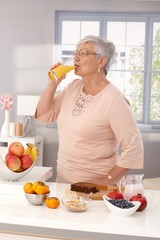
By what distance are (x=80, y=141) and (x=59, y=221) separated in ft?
2.08

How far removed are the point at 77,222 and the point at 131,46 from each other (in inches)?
175

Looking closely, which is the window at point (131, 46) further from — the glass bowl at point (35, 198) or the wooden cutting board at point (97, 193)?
the glass bowl at point (35, 198)

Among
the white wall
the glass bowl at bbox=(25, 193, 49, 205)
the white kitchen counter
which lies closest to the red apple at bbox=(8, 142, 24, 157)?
the white kitchen counter

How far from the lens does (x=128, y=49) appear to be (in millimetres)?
5887

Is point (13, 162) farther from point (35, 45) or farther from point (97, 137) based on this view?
point (35, 45)

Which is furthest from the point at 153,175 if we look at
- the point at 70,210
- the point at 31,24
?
the point at 70,210

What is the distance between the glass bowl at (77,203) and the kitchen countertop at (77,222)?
0.02 metres

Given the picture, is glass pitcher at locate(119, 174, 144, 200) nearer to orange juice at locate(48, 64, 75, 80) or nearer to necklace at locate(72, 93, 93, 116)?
necklace at locate(72, 93, 93, 116)

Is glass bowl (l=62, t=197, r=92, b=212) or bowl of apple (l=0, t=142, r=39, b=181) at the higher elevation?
bowl of apple (l=0, t=142, r=39, b=181)

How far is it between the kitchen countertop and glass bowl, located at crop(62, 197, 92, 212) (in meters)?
0.02

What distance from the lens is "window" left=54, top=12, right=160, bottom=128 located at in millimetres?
5852

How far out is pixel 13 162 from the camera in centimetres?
204

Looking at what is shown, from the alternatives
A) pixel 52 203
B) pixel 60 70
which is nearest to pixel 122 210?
pixel 52 203

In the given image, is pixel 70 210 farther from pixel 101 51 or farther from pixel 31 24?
pixel 31 24
